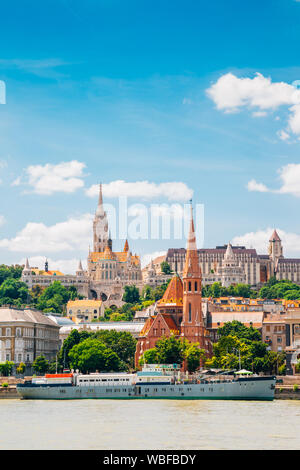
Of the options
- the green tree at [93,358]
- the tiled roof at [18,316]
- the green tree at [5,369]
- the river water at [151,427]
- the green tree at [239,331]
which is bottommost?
the river water at [151,427]

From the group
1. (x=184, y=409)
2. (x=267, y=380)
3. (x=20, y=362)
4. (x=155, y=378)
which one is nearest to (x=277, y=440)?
(x=184, y=409)

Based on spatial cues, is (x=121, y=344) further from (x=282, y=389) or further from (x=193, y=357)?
(x=282, y=389)

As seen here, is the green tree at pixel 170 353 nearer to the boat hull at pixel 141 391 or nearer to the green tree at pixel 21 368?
the boat hull at pixel 141 391

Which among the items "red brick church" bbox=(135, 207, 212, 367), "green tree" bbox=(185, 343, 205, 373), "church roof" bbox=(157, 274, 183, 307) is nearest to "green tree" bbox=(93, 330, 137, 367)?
"red brick church" bbox=(135, 207, 212, 367)

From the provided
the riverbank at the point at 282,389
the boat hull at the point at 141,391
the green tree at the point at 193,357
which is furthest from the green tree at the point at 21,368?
the boat hull at the point at 141,391

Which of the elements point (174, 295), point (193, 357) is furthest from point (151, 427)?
point (174, 295)

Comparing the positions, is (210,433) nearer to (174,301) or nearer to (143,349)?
(143,349)
